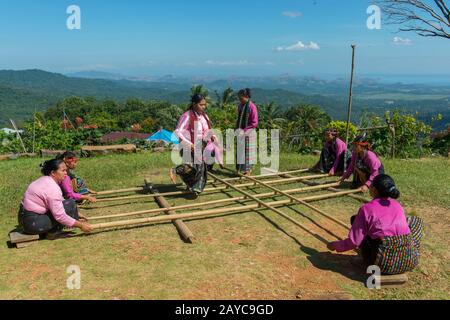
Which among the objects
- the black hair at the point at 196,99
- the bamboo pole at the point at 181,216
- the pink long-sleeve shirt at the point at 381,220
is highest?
the black hair at the point at 196,99

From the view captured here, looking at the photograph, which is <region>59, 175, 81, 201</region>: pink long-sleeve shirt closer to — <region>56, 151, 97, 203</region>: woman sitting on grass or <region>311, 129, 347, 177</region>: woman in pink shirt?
<region>56, 151, 97, 203</region>: woman sitting on grass

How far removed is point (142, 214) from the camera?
18.1 ft

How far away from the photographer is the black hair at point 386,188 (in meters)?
3.46

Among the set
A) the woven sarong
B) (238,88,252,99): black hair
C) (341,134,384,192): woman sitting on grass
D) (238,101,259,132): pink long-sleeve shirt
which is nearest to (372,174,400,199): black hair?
the woven sarong

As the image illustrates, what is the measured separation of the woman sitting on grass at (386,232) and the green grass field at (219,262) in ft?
0.79

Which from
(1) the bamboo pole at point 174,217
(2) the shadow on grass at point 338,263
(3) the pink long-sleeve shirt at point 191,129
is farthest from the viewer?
(3) the pink long-sleeve shirt at point 191,129

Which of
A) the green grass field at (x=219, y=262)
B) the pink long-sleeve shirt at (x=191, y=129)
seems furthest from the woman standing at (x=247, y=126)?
the green grass field at (x=219, y=262)

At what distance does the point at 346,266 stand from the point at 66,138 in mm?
10478

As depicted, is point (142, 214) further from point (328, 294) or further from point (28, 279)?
point (328, 294)

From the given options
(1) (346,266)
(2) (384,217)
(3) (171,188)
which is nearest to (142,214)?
(3) (171,188)

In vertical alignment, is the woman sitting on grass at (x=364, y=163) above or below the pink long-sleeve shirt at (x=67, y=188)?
above

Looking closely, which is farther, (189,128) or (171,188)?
(171,188)

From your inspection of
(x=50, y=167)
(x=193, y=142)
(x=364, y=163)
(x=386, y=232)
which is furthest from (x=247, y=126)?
(x=386, y=232)

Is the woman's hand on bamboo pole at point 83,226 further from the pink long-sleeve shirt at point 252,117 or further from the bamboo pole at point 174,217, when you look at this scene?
the pink long-sleeve shirt at point 252,117
